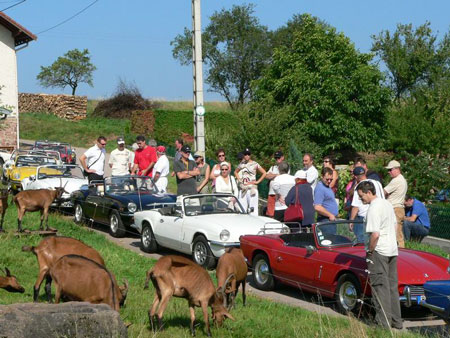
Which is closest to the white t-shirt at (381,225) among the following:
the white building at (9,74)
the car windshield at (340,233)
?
the car windshield at (340,233)

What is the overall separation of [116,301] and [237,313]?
2.24 m

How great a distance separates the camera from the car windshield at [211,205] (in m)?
14.7

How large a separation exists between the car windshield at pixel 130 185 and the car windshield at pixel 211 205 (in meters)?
3.57

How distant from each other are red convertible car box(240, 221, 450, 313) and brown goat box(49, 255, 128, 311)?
3687 millimetres

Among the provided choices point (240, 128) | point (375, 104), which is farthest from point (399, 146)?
point (375, 104)

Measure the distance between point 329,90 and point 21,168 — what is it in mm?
26264

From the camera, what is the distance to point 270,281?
1216 centimetres

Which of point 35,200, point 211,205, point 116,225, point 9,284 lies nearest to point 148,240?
point 211,205

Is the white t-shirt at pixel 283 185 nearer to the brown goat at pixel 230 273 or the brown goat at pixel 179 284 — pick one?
the brown goat at pixel 230 273

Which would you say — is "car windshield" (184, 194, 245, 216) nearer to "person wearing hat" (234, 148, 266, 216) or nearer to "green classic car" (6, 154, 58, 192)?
"person wearing hat" (234, 148, 266, 216)

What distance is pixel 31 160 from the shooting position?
26953 mm

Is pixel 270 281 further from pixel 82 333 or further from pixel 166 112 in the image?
pixel 166 112

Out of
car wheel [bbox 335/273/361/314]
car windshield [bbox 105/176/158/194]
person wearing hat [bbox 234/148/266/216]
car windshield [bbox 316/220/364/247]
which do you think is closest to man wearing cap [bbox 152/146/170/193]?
car windshield [bbox 105/176/158/194]

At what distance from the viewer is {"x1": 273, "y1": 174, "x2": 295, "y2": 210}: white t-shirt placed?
1484 cm
